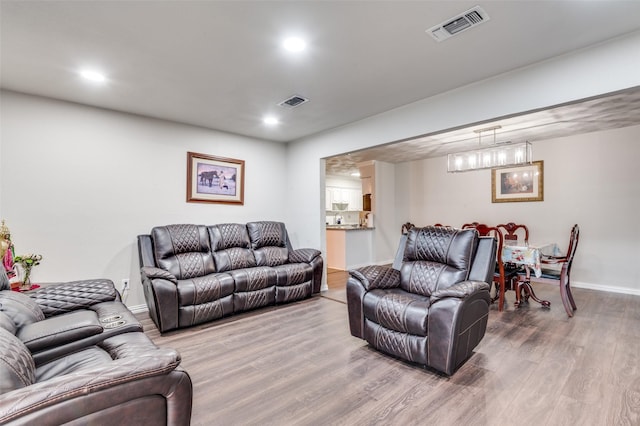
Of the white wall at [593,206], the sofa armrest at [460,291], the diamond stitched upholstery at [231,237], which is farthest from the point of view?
the white wall at [593,206]

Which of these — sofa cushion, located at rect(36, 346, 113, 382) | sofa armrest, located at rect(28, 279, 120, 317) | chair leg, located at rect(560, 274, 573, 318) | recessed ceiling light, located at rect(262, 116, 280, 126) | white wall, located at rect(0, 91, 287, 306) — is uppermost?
recessed ceiling light, located at rect(262, 116, 280, 126)

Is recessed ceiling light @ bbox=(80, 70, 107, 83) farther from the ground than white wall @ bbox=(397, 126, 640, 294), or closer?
farther from the ground

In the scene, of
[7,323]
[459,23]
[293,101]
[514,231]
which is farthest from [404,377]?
[514,231]

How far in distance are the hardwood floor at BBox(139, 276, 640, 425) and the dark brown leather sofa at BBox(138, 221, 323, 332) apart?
0.84 ft

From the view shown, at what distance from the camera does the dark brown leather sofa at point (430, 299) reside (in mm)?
2172

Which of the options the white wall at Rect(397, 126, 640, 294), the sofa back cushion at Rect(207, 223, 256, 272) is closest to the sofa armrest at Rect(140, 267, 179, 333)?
the sofa back cushion at Rect(207, 223, 256, 272)

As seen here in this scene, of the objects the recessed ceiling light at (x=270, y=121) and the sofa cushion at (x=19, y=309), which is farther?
the recessed ceiling light at (x=270, y=121)

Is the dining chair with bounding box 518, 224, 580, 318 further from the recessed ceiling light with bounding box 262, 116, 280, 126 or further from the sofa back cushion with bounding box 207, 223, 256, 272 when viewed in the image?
the recessed ceiling light with bounding box 262, 116, 280, 126

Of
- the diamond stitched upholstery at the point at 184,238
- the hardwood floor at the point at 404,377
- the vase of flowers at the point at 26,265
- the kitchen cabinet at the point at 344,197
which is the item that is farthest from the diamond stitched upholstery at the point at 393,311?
the kitchen cabinet at the point at 344,197

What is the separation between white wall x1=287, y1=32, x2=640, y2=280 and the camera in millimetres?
2250

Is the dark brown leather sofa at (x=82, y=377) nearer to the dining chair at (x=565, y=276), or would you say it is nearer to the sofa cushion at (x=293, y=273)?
the sofa cushion at (x=293, y=273)

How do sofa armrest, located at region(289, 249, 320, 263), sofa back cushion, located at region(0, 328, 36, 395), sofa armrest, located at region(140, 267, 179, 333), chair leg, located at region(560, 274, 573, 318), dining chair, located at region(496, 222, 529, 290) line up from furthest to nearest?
dining chair, located at region(496, 222, 529, 290), sofa armrest, located at region(289, 249, 320, 263), chair leg, located at region(560, 274, 573, 318), sofa armrest, located at region(140, 267, 179, 333), sofa back cushion, located at region(0, 328, 36, 395)

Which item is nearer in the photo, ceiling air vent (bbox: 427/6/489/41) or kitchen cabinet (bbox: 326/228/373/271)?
ceiling air vent (bbox: 427/6/489/41)

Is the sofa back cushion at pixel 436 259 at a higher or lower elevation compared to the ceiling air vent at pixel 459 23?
lower
